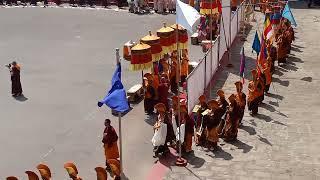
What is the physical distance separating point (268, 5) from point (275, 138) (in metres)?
13.1

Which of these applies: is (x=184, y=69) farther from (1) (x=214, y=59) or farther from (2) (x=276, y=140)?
(2) (x=276, y=140)

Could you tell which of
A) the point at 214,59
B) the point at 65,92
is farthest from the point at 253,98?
the point at 65,92

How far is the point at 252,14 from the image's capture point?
96.3ft

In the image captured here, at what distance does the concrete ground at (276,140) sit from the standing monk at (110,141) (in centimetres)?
138

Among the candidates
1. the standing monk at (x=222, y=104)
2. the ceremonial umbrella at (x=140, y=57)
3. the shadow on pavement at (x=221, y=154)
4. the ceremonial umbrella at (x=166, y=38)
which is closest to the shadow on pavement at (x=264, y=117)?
the standing monk at (x=222, y=104)

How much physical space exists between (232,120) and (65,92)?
6693mm

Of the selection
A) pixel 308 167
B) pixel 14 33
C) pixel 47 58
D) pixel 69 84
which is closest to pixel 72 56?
pixel 47 58

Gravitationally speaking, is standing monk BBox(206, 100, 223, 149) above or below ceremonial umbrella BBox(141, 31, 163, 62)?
below

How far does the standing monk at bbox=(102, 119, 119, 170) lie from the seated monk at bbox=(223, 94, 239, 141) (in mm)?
3341

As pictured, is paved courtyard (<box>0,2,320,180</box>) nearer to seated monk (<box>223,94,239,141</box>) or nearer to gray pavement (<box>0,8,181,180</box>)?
gray pavement (<box>0,8,181,180</box>)

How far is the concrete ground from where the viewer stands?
12516 mm

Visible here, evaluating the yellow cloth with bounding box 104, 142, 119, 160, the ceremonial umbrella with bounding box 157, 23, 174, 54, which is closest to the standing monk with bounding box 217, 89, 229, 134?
the yellow cloth with bounding box 104, 142, 119, 160

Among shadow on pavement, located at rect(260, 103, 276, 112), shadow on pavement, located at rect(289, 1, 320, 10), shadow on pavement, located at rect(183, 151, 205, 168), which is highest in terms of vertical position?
shadow on pavement, located at rect(289, 1, 320, 10)

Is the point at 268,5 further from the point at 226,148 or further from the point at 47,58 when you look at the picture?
the point at 226,148
